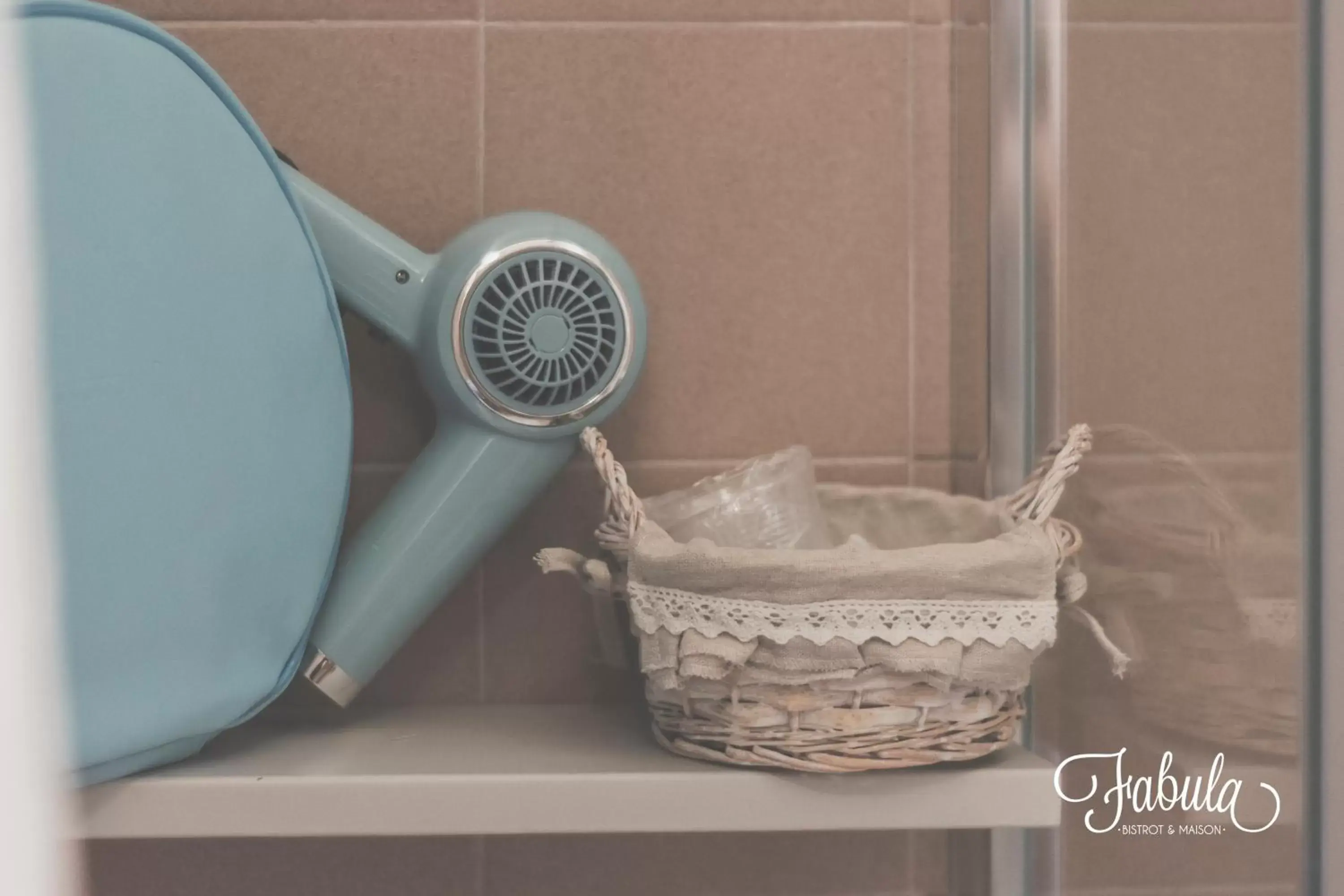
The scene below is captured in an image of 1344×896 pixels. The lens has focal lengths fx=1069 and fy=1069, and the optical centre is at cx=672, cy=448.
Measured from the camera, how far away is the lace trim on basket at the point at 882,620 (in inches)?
19.9

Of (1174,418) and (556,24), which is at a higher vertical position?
(556,24)

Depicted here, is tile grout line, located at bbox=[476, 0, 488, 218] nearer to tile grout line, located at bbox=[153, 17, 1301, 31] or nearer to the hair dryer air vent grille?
tile grout line, located at bbox=[153, 17, 1301, 31]

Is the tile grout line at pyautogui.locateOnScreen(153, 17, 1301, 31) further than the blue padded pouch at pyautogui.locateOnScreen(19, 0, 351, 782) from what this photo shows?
Yes

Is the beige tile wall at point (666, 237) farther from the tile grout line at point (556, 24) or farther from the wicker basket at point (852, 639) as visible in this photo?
the wicker basket at point (852, 639)

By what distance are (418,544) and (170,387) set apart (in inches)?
6.8

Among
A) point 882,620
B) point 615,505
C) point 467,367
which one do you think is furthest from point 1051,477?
point 467,367

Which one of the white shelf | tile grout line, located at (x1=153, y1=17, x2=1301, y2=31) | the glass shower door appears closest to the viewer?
the glass shower door

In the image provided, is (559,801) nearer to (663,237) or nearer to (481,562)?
(481,562)

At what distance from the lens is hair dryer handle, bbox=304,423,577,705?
24.7 inches

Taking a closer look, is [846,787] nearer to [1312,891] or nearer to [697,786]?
[697,786]

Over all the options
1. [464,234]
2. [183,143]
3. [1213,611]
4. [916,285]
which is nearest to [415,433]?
[464,234]

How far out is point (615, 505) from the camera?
0.59 meters

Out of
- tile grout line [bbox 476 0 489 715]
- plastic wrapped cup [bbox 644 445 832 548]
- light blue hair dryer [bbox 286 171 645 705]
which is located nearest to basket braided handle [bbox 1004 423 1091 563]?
plastic wrapped cup [bbox 644 445 832 548]

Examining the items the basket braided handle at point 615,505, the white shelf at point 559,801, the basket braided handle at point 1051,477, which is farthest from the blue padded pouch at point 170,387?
the basket braided handle at point 1051,477
